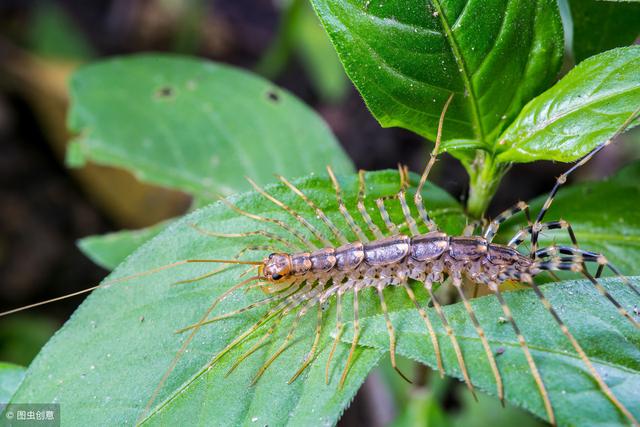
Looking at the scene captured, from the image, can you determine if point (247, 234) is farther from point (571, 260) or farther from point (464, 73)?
point (571, 260)

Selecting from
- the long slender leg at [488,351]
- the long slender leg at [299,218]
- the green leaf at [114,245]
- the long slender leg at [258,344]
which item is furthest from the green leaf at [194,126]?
the long slender leg at [488,351]

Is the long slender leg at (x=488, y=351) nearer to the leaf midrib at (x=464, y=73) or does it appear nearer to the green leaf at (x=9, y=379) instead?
the leaf midrib at (x=464, y=73)

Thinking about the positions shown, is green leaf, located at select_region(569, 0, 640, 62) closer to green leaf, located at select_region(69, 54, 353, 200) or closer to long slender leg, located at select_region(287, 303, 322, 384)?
green leaf, located at select_region(69, 54, 353, 200)

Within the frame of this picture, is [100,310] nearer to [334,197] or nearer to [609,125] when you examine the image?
[334,197]

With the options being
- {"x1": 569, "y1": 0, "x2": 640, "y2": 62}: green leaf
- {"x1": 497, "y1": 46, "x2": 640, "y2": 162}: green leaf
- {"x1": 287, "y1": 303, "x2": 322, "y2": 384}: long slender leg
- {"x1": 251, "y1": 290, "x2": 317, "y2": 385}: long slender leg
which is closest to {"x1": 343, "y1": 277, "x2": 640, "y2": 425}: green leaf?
{"x1": 287, "y1": 303, "x2": 322, "y2": 384}: long slender leg

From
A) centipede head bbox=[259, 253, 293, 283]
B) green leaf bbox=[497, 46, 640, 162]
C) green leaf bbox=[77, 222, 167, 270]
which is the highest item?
green leaf bbox=[497, 46, 640, 162]

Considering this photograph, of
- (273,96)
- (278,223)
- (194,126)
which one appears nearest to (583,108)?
(278,223)
